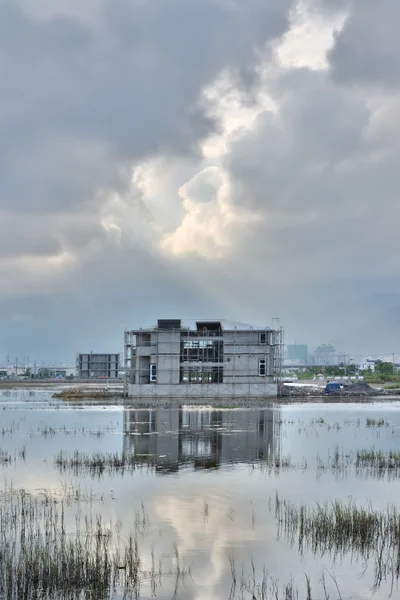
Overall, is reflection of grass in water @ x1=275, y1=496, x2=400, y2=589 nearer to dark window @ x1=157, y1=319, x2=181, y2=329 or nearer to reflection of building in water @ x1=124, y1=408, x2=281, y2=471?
reflection of building in water @ x1=124, y1=408, x2=281, y2=471

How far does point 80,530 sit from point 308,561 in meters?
5.67

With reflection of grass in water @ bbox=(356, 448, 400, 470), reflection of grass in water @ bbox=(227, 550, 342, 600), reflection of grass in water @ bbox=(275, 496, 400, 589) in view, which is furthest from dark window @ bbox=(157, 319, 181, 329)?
reflection of grass in water @ bbox=(227, 550, 342, 600)

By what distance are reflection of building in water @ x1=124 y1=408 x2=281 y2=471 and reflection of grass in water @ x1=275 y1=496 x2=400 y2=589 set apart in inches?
383

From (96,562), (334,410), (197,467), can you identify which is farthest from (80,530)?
(334,410)

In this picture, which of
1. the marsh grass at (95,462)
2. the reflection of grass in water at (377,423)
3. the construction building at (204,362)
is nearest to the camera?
the marsh grass at (95,462)

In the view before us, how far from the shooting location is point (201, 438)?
36.5 m

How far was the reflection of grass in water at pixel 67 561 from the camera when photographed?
12.8 m

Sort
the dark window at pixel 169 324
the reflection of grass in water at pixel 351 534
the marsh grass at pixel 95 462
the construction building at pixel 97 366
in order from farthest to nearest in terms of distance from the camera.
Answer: the construction building at pixel 97 366 < the dark window at pixel 169 324 < the marsh grass at pixel 95 462 < the reflection of grass in water at pixel 351 534

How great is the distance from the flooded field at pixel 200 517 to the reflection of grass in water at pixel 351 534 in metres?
0.04

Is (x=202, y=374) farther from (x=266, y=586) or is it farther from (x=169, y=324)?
(x=266, y=586)

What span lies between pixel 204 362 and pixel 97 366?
Answer: 94097 mm

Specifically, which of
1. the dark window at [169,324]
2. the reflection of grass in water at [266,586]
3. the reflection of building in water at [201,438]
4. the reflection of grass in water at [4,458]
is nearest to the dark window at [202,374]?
the dark window at [169,324]

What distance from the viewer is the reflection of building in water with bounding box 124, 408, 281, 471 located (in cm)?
2919

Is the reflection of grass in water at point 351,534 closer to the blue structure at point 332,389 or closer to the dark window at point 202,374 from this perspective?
the dark window at point 202,374
